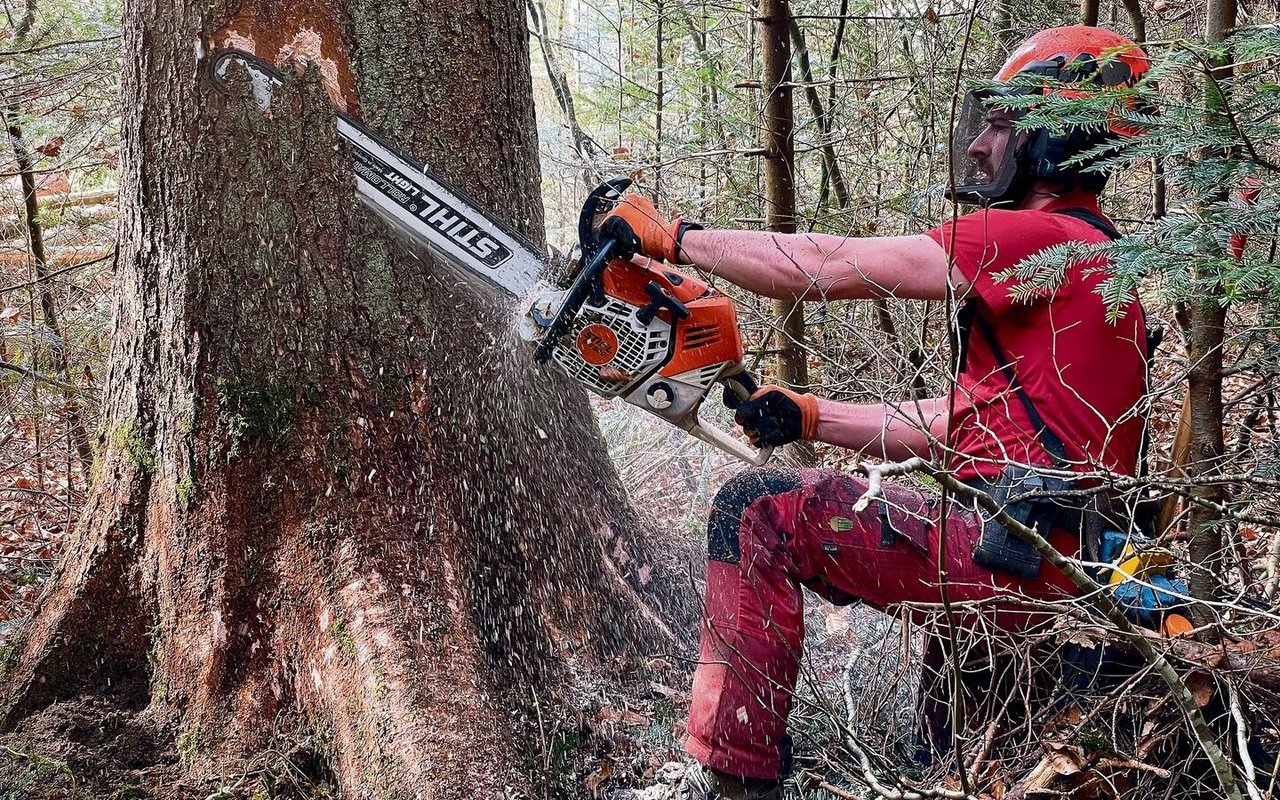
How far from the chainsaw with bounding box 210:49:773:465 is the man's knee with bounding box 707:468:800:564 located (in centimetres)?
24

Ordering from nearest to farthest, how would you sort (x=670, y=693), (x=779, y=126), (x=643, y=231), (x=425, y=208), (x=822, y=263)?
1. (x=822, y=263)
2. (x=643, y=231)
3. (x=425, y=208)
4. (x=670, y=693)
5. (x=779, y=126)

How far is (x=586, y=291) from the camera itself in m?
2.47

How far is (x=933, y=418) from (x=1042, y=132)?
79 cm

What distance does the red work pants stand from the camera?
2.28 meters

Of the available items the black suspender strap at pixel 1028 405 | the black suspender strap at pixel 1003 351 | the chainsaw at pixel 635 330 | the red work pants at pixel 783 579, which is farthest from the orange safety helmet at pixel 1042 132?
the red work pants at pixel 783 579

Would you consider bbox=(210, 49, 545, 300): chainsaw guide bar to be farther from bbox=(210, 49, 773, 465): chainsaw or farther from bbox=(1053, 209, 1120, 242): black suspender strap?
bbox=(1053, 209, 1120, 242): black suspender strap

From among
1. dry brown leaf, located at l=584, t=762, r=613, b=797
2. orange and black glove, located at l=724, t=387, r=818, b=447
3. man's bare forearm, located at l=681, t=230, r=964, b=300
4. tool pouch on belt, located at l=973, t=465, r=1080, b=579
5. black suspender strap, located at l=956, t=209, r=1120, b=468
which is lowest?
dry brown leaf, located at l=584, t=762, r=613, b=797

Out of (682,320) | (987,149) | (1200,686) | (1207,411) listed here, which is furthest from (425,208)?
(1200,686)

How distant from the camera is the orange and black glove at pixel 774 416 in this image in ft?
8.59

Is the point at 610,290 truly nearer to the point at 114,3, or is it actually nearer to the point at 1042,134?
the point at 1042,134

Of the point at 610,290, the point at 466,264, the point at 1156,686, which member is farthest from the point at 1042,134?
the point at 466,264

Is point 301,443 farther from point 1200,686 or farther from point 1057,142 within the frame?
point 1200,686

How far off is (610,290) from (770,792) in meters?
1.33

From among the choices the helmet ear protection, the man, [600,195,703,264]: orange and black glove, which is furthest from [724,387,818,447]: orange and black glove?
the helmet ear protection
